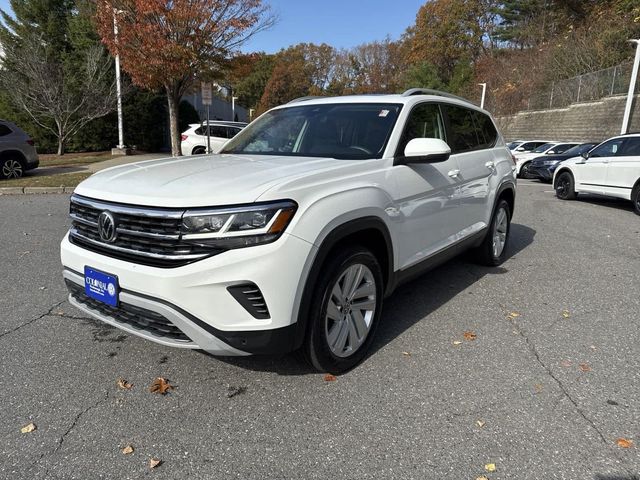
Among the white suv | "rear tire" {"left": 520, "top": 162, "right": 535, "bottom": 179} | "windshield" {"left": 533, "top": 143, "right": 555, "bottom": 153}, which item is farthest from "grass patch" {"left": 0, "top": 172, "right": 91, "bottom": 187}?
"windshield" {"left": 533, "top": 143, "right": 555, "bottom": 153}

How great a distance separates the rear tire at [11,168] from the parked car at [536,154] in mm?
16133

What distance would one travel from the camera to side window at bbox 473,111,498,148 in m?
5.11

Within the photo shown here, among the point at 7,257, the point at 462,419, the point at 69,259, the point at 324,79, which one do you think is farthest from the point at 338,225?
the point at 324,79

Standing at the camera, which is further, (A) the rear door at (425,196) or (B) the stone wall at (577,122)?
(B) the stone wall at (577,122)

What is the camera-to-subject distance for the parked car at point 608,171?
9.66 metres

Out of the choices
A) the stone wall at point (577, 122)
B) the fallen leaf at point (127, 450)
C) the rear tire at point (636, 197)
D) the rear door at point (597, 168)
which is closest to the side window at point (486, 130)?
the fallen leaf at point (127, 450)

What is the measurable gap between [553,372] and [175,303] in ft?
7.98

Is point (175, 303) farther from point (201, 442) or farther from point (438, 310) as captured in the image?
point (438, 310)

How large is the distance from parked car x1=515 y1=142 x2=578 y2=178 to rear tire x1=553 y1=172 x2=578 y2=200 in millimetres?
5528

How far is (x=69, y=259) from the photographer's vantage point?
302cm

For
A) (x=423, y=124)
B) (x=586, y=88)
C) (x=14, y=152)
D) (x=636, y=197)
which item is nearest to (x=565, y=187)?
(x=636, y=197)

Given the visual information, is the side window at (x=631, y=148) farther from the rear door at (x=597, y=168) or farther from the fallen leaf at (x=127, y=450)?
the fallen leaf at (x=127, y=450)

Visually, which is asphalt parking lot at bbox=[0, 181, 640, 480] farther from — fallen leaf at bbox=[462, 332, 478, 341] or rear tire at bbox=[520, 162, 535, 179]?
rear tire at bbox=[520, 162, 535, 179]

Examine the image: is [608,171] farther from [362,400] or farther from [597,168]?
[362,400]
